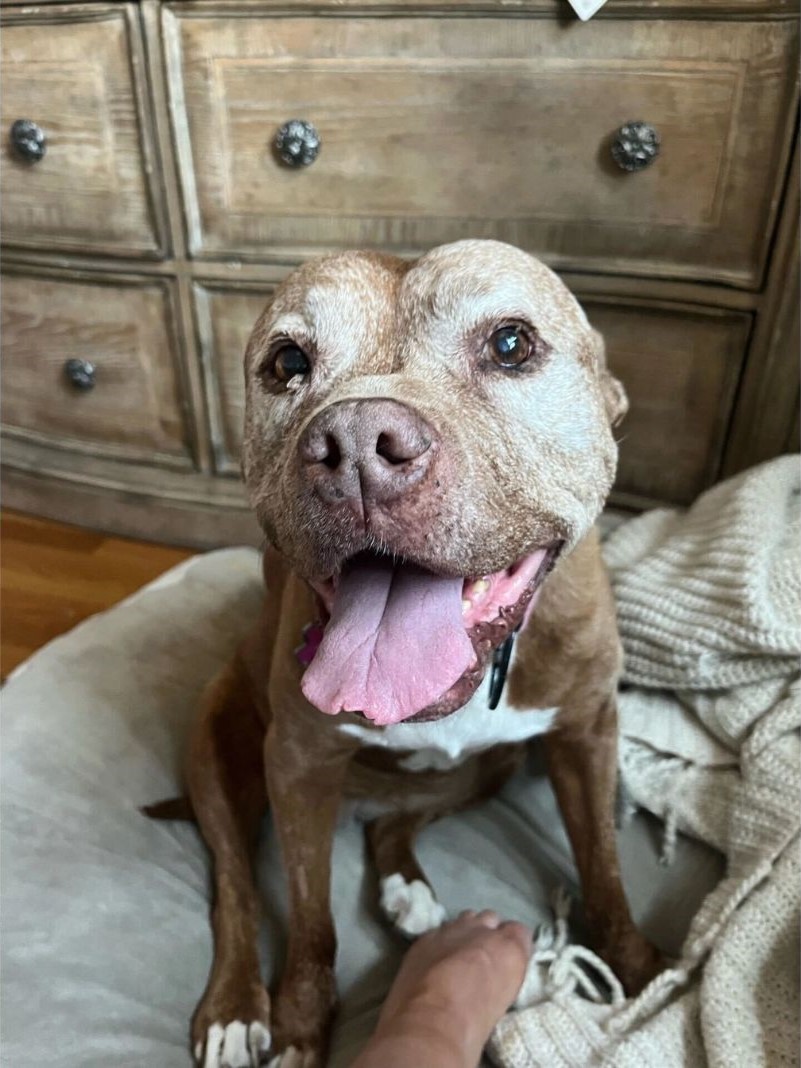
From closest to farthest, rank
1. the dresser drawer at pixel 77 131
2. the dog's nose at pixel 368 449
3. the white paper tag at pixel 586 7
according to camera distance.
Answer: the dog's nose at pixel 368 449 → the white paper tag at pixel 586 7 → the dresser drawer at pixel 77 131

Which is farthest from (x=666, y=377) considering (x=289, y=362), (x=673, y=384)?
(x=289, y=362)

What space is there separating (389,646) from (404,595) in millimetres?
55

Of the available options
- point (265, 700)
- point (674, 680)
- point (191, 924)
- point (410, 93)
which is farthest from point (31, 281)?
point (674, 680)

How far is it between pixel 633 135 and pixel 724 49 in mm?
181

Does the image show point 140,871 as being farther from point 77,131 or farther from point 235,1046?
point 77,131

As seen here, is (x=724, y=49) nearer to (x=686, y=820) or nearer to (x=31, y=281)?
(x=686, y=820)

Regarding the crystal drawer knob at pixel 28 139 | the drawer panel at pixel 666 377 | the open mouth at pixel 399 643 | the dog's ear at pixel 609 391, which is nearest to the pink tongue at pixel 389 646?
the open mouth at pixel 399 643

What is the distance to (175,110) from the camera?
179cm

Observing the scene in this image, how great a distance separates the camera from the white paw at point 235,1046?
1158 mm

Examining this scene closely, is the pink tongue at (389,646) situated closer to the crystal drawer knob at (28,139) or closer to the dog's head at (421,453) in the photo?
the dog's head at (421,453)

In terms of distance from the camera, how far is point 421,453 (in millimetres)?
776

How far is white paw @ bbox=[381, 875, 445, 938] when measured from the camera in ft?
4.28

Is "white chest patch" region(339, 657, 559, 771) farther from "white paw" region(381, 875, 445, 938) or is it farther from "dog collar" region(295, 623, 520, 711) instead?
"white paw" region(381, 875, 445, 938)

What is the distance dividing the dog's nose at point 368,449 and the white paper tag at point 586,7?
1.05 m
